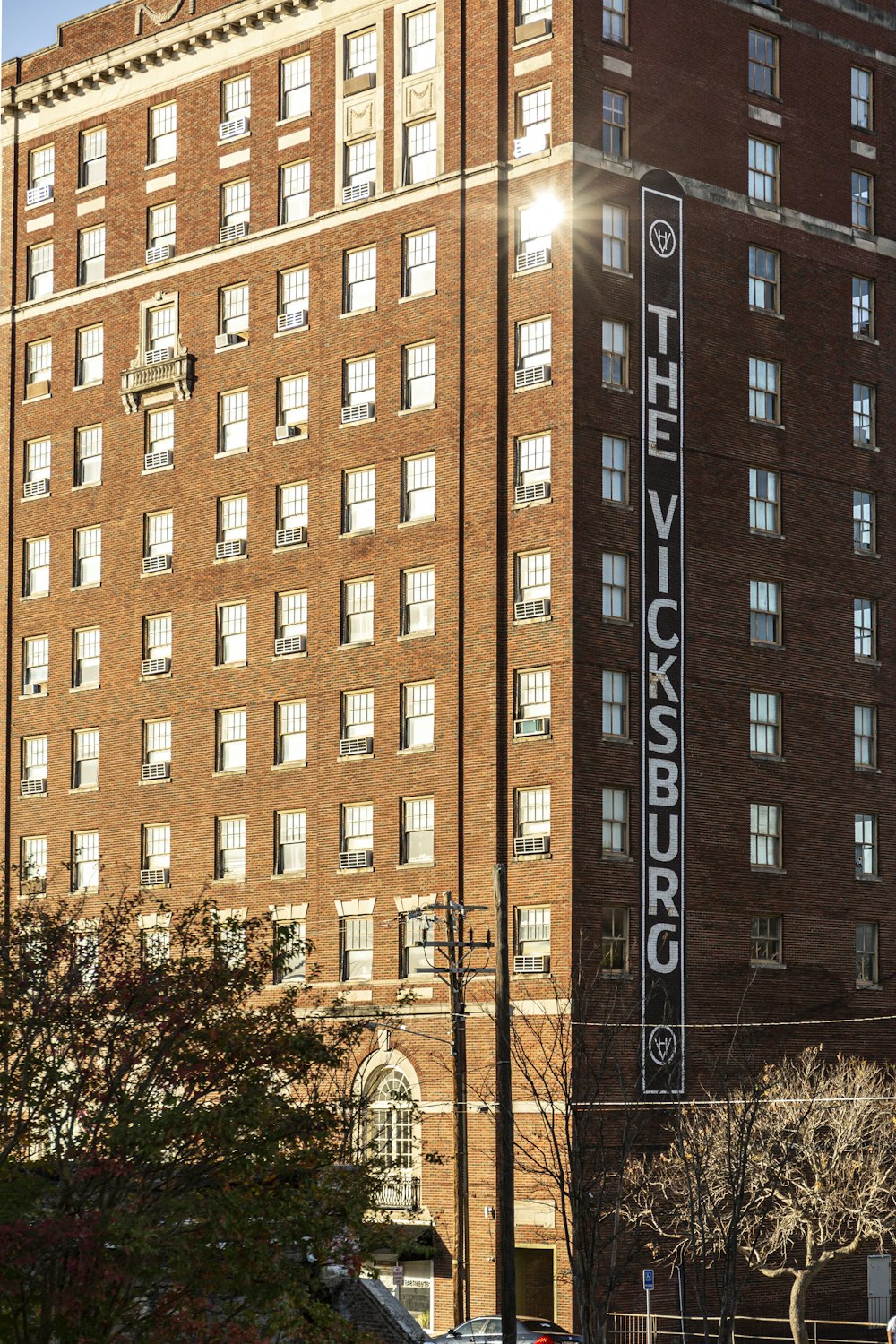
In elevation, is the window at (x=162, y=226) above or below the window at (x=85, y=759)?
above

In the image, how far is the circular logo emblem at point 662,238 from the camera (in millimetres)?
74000

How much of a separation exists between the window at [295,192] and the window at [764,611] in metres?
19.7

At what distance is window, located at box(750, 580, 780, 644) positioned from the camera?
7494cm

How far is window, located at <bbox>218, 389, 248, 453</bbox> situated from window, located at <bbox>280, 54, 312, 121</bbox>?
953 centimetres

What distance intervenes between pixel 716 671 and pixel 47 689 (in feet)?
84.6

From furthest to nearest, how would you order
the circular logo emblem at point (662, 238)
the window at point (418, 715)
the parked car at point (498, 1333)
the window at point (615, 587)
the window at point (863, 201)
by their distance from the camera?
the window at point (863, 201)
the circular logo emblem at point (662, 238)
the window at point (418, 715)
the window at point (615, 587)
the parked car at point (498, 1333)

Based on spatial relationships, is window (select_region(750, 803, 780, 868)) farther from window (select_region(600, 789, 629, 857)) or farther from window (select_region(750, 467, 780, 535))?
window (select_region(750, 467, 780, 535))

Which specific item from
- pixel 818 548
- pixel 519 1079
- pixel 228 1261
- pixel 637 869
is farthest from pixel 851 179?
pixel 228 1261

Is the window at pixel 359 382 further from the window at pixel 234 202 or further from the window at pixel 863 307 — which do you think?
the window at pixel 863 307

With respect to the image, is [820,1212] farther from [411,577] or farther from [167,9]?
[167,9]

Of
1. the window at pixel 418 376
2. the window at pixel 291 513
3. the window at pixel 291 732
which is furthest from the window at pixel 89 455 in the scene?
the window at pixel 418 376

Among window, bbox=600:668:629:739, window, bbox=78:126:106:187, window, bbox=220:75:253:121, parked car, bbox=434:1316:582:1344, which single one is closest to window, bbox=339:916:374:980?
window, bbox=600:668:629:739

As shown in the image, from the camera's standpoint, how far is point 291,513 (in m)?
79.2

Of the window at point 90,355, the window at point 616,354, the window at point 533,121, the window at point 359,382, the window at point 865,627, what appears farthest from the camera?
the window at point 90,355
